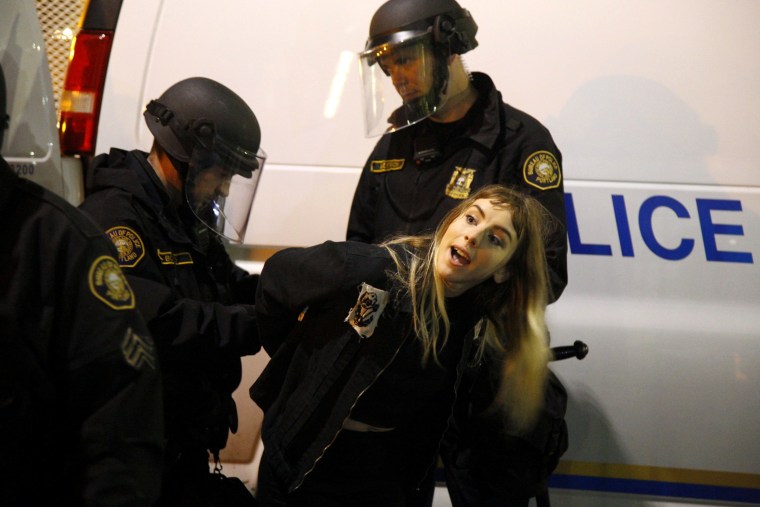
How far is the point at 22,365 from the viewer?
4.07 feet

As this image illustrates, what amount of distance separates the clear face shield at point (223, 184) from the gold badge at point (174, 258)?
0.11 m

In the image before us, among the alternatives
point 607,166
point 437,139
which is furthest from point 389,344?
point 607,166

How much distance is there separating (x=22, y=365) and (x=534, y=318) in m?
1.24

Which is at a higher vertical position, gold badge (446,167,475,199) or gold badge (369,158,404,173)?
gold badge (369,158,404,173)

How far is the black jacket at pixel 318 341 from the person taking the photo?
1.91m

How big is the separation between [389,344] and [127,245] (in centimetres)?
66

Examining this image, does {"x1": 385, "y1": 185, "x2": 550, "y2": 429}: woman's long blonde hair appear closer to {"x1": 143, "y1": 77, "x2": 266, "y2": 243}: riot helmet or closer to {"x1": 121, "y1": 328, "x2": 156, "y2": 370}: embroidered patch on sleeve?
{"x1": 143, "y1": 77, "x2": 266, "y2": 243}: riot helmet

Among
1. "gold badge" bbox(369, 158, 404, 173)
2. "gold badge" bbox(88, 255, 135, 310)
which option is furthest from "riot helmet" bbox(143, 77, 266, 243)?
"gold badge" bbox(88, 255, 135, 310)

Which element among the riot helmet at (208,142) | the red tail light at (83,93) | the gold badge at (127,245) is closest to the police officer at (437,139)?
the riot helmet at (208,142)

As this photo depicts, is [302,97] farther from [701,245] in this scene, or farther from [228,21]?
[701,245]

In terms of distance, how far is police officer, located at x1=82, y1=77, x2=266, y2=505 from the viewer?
208cm

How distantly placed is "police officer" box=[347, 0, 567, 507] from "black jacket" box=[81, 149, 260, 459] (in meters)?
0.49

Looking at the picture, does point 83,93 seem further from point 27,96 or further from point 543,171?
point 543,171

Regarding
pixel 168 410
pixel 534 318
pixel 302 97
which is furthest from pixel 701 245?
pixel 168 410
